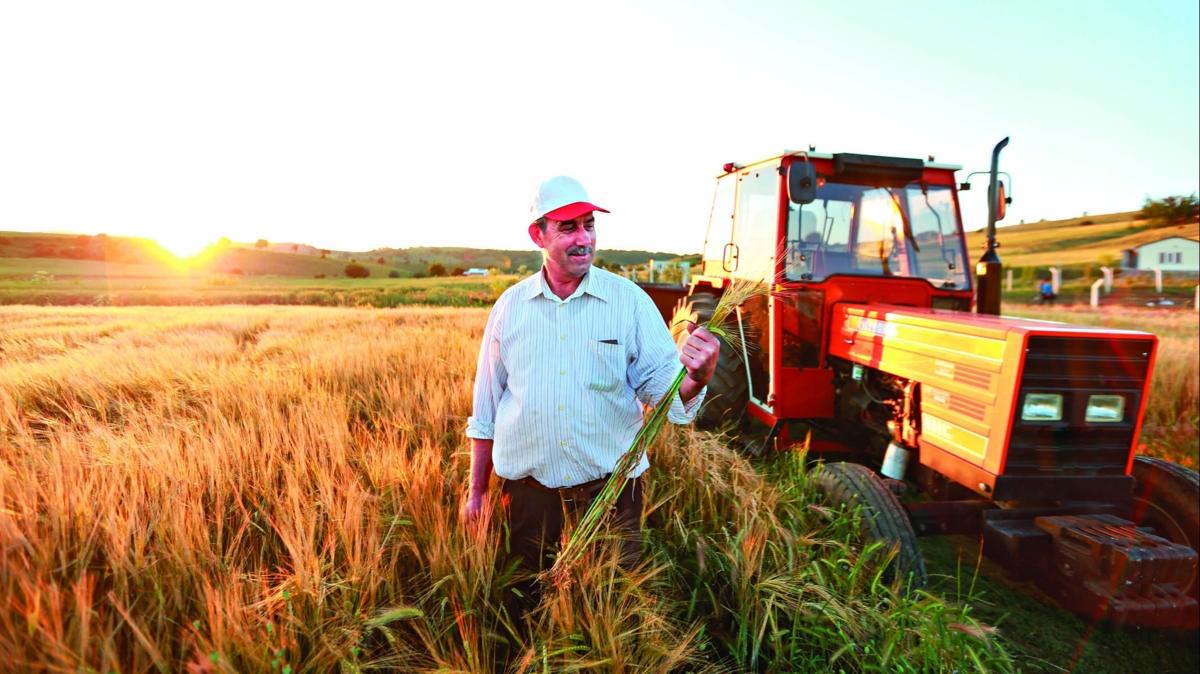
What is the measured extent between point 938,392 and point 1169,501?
1.37 meters

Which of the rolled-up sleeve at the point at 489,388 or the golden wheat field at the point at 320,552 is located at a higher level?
the rolled-up sleeve at the point at 489,388

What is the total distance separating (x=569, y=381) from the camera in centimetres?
193

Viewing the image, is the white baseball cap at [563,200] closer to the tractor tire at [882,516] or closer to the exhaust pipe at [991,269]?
the tractor tire at [882,516]

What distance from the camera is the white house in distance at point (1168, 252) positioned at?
138 feet

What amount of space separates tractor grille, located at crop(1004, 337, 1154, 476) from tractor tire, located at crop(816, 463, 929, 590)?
21.2 inches

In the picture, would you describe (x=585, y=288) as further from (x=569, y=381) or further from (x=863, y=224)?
(x=863, y=224)

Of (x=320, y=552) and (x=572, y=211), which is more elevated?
(x=572, y=211)

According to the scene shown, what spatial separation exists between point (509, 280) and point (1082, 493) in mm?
11571

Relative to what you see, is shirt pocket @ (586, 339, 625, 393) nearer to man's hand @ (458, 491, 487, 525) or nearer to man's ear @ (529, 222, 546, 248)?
man's ear @ (529, 222, 546, 248)

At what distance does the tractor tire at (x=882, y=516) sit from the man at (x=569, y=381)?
4.34ft

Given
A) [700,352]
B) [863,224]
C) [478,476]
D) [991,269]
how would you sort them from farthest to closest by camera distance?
[863,224] < [991,269] < [478,476] < [700,352]

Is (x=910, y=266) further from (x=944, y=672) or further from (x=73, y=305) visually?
(x=73, y=305)

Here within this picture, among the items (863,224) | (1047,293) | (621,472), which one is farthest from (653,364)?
(1047,293)

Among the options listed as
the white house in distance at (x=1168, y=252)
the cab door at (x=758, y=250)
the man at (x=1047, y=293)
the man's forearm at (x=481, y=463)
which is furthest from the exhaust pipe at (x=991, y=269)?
the white house in distance at (x=1168, y=252)
